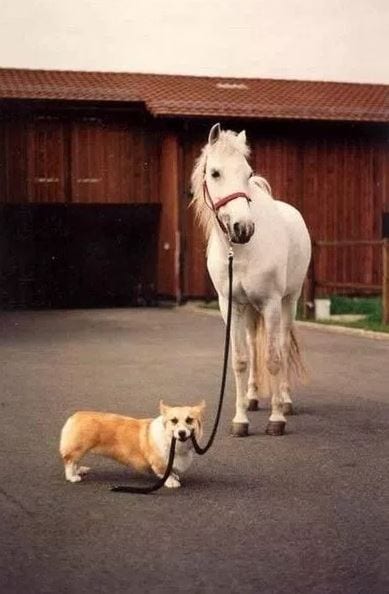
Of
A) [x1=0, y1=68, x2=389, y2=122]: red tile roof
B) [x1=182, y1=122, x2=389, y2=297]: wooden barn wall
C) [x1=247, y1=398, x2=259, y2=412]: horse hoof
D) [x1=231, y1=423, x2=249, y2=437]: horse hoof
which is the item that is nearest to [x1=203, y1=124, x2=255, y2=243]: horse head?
[x1=231, y1=423, x2=249, y2=437]: horse hoof

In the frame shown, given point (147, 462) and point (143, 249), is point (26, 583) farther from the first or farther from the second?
point (143, 249)

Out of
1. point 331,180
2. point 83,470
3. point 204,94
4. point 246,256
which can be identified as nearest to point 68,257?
point 204,94

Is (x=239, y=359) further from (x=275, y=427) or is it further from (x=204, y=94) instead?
(x=204, y=94)

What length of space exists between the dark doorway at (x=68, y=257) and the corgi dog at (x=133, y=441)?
71.6ft

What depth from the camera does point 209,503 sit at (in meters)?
6.21

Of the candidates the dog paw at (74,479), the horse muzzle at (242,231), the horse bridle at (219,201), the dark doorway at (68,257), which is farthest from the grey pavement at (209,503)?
the dark doorway at (68,257)

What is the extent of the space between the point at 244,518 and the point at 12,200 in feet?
77.3

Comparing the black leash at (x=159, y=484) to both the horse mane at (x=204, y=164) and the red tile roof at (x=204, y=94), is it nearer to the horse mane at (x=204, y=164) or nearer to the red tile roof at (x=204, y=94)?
the horse mane at (x=204, y=164)

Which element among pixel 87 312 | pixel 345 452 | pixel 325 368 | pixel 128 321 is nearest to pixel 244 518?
pixel 345 452

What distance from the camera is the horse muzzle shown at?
7.77 meters

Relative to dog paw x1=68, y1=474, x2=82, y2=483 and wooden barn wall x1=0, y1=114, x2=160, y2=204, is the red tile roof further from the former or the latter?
dog paw x1=68, y1=474, x2=82, y2=483

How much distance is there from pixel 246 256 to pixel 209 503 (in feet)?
8.68

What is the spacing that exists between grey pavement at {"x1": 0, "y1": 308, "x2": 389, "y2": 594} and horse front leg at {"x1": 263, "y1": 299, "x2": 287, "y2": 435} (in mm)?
132

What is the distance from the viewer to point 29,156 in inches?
1126
